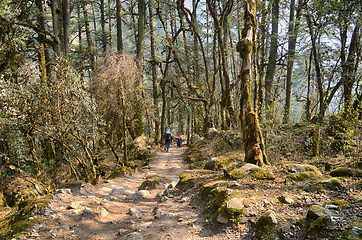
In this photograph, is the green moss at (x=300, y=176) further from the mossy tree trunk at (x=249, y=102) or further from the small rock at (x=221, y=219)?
the small rock at (x=221, y=219)

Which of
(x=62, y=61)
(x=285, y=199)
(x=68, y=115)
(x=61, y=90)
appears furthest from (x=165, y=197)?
(x=62, y=61)

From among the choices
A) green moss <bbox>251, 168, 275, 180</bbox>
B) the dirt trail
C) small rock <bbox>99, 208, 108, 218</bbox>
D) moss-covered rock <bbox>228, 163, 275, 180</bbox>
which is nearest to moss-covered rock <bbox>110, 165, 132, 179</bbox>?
the dirt trail

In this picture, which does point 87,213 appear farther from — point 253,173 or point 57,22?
point 57,22

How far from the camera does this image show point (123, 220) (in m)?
4.35

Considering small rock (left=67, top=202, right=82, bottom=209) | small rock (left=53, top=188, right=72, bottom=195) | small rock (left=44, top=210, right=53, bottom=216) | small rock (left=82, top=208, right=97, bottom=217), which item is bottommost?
small rock (left=82, top=208, right=97, bottom=217)

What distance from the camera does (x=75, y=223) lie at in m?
3.93

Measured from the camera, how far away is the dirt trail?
10.9 ft

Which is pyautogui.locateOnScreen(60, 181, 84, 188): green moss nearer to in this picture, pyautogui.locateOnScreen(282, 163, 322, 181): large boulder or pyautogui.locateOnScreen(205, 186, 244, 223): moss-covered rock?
pyautogui.locateOnScreen(205, 186, 244, 223): moss-covered rock

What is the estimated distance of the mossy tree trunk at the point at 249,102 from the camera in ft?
16.6

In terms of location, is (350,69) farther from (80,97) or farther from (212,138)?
(80,97)

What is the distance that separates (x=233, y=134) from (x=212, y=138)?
278 cm

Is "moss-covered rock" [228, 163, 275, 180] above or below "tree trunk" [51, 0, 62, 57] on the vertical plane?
below

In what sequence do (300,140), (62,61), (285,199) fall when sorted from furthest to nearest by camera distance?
1. (300,140)
2. (62,61)
3. (285,199)

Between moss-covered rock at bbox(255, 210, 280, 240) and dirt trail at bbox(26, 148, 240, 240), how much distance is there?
39cm
